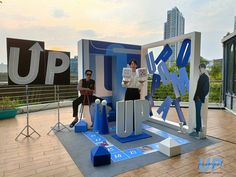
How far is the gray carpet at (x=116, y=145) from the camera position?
7.46 ft

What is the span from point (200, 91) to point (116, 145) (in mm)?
1904

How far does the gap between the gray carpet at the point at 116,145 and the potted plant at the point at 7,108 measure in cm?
A: 225

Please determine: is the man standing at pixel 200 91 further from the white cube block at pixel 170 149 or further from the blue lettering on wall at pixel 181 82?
the white cube block at pixel 170 149

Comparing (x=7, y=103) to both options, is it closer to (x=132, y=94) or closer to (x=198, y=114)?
(x=132, y=94)

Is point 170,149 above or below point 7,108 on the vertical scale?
below

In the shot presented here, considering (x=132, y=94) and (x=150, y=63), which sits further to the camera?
(x=150, y=63)

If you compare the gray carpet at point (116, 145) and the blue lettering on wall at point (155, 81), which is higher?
the blue lettering on wall at point (155, 81)

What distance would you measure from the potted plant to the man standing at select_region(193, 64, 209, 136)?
493 centimetres

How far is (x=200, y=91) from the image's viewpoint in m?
3.36

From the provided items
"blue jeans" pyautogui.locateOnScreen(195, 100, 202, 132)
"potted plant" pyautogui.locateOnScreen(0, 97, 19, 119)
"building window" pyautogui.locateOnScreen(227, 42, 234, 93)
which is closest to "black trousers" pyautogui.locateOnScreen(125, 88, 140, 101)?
"blue jeans" pyautogui.locateOnScreen(195, 100, 202, 132)

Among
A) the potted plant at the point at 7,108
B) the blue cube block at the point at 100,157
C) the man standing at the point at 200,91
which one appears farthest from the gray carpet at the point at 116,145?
the potted plant at the point at 7,108

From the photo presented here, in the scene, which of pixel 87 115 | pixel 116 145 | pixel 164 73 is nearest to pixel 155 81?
pixel 164 73

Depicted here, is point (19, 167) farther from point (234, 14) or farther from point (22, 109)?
point (234, 14)

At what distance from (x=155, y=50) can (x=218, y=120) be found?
262cm
